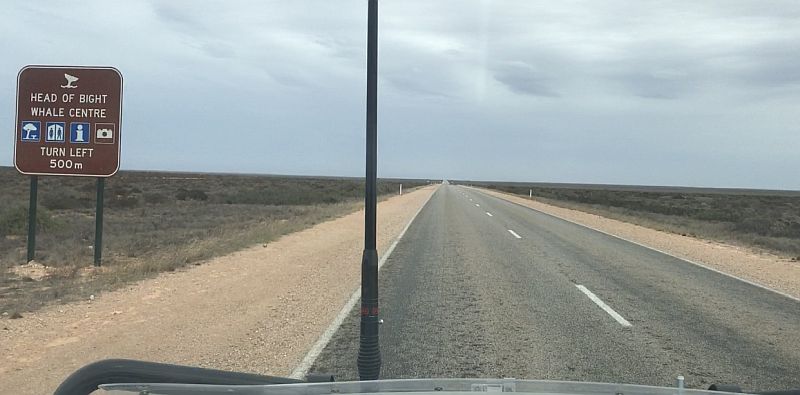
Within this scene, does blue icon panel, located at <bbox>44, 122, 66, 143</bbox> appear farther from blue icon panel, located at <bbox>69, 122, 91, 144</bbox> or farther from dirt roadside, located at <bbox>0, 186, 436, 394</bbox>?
dirt roadside, located at <bbox>0, 186, 436, 394</bbox>

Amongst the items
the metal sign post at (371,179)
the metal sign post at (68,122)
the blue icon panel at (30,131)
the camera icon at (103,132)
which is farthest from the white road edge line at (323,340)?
the blue icon panel at (30,131)

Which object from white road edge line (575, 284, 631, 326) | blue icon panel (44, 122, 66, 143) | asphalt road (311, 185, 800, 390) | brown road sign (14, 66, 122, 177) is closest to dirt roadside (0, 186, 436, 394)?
asphalt road (311, 185, 800, 390)

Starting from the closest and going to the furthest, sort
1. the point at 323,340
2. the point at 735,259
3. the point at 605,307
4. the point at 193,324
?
the point at 323,340 → the point at 193,324 → the point at 605,307 → the point at 735,259

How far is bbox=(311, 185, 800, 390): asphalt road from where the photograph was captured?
18.6ft

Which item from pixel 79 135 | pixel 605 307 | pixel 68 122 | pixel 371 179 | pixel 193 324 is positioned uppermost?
pixel 68 122

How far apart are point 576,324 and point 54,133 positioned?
1190 cm

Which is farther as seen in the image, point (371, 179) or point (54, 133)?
point (54, 133)

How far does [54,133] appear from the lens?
43.4 ft

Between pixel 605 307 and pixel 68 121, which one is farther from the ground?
pixel 68 121

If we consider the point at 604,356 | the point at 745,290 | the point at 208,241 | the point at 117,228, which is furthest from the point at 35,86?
the point at 745,290

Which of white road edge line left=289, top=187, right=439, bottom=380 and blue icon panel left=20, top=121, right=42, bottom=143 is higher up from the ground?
blue icon panel left=20, top=121, right=42, bottom=143

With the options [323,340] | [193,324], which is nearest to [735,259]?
[323,340]

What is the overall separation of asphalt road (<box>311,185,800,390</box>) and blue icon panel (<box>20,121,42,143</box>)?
8.34 meters

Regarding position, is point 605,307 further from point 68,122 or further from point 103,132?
point 68,122
